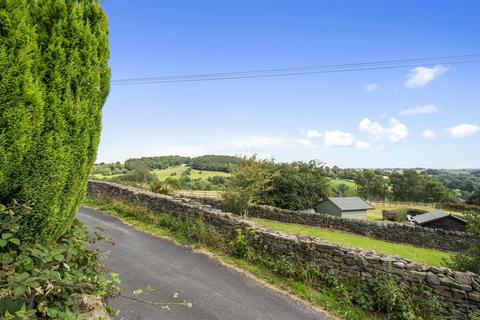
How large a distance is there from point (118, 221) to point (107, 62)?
29.3ft

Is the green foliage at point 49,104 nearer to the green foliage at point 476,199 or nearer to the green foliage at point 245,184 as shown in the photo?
the green foliage at point 245,184

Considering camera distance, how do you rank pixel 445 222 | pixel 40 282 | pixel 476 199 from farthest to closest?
pixel 476 199 → pixel 445 222 → pixel 40 282

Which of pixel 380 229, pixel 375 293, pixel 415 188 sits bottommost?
pixel 380 229

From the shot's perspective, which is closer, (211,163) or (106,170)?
(106,170)

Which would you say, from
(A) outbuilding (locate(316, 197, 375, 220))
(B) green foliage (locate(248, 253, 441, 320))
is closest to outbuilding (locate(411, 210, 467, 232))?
(A) outbuilding (locate(316, 197, 375, 220))

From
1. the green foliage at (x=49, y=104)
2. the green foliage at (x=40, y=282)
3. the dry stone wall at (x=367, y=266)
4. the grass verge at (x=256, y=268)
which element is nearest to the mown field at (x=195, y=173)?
the grass verge at (x=256, y=268)

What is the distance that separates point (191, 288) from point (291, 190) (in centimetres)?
2241

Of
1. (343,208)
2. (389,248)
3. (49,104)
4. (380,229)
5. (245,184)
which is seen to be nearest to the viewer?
(49,104)

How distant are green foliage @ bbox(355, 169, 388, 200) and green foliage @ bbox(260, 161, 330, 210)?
61196 millimetres

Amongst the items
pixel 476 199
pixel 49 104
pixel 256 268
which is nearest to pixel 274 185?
pixel 256 268

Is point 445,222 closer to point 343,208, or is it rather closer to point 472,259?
point 343,208

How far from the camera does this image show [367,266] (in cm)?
656

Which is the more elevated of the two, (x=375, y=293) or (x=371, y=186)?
(x=371, y=186)

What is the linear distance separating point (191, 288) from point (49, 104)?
476 cm
